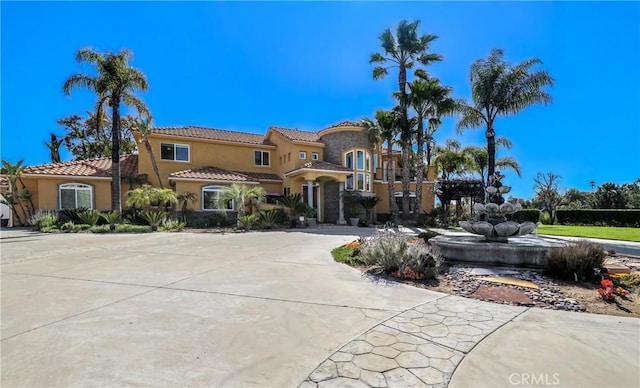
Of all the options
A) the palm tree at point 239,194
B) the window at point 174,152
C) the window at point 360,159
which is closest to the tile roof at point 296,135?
the window at point 360,159

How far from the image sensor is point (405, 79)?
23219mm

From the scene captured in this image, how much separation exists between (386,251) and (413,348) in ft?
13.2

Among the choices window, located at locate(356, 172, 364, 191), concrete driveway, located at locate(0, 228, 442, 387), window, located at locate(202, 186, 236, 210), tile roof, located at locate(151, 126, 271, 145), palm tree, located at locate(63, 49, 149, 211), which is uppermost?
A: palm tree, located at locate(63, 49, 149, 211)

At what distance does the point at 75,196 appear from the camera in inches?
861

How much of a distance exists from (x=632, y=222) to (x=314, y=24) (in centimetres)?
2883

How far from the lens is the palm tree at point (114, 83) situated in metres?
20.3

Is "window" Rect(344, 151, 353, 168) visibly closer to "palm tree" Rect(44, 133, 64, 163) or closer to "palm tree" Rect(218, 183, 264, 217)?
"palm tree" Rect(218, 183, 264, 217)

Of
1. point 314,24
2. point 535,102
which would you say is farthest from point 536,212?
point 314,24

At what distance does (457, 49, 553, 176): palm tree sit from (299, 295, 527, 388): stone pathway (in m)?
18.2

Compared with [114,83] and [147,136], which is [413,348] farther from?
[114,83]

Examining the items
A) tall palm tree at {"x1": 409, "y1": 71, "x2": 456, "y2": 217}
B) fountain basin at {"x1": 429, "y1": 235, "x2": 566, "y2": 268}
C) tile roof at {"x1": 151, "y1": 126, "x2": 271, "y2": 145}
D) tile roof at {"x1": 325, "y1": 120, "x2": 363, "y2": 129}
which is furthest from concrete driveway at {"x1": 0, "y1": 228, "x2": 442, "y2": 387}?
tile roof at {"x1": 325, "y1": 120, "x2": 363, "y2": 129}

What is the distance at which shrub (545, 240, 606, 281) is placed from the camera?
6547mm

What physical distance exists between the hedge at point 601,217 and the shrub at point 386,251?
88.7 feet

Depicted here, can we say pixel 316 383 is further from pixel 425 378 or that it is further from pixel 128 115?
pixel 128 115
